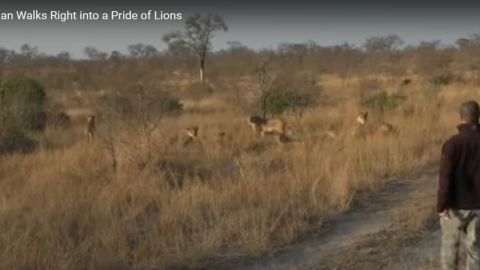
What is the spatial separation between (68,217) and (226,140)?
311 inches

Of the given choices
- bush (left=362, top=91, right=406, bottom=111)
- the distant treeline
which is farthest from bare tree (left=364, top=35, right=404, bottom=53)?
bush (left=362, top=91, right=406, bottom=111)

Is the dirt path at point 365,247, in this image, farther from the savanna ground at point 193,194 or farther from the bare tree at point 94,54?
the bare tree at point 94,54

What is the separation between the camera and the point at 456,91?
2783 centimetres

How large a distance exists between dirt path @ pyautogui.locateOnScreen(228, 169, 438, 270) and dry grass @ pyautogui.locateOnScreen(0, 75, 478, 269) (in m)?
0.21

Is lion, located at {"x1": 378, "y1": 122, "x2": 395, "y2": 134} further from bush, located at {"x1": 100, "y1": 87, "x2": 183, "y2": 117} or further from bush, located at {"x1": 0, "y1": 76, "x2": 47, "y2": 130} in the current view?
bush, located at {"x1": 0, "y1": 76, "x2": 47, "y2": 130}

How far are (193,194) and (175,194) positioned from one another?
311mm

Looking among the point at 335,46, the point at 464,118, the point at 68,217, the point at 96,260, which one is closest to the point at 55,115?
A: the point at 68,217

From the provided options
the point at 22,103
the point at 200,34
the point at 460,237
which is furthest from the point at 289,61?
the point at 460,237

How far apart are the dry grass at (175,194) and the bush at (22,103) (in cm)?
131

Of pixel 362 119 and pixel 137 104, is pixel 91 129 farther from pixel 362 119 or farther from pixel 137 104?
pixel 362 119

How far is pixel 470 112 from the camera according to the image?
5957 mm

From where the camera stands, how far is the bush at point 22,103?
16.3 m

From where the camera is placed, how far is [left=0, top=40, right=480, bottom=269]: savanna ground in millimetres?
7121

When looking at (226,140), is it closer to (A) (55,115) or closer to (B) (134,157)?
(B) (134,157)
